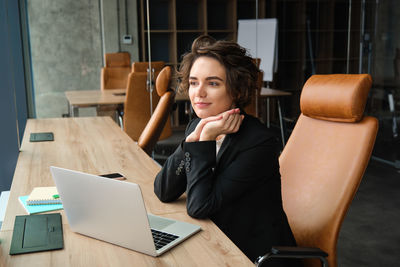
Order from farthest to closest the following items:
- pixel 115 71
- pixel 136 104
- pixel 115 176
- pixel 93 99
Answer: pixel 115 71 → pixel 93 99 → pixel 136 104 → pixel 115 176

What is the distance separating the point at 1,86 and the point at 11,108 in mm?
195

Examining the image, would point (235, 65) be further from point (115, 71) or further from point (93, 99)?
point (115, 71)

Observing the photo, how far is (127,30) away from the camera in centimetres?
725

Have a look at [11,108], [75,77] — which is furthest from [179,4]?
[11,108]

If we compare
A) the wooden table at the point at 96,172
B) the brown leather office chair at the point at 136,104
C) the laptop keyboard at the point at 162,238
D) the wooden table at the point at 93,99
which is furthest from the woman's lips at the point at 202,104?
the wooden table at the point at 93,99

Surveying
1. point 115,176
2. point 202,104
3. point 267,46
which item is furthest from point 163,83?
point 267,46

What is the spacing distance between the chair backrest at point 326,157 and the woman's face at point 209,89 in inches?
15.0

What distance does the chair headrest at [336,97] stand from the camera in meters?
1.48

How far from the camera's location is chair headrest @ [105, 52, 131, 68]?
20.3 feet

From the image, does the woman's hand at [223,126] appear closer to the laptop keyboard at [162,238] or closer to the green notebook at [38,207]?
the laptop keyboard at [162,238]

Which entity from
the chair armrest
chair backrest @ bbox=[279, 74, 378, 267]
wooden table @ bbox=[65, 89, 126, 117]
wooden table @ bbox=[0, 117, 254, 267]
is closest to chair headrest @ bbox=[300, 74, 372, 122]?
chair backrest @ bbox=[279, 74, 378, 267]

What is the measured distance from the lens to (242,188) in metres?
1.37

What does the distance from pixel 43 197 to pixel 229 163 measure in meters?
0.65

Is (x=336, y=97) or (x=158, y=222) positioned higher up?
(x=336, y=97)
